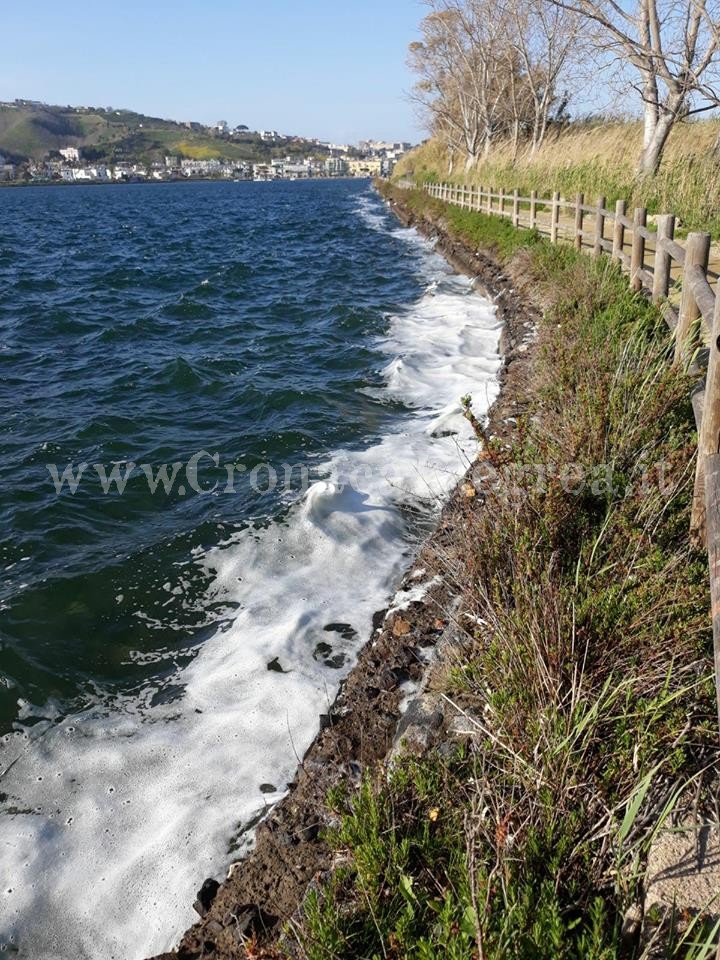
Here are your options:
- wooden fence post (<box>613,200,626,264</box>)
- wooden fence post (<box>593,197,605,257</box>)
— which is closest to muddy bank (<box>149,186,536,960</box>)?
wooden fence post (<box>613,200,626,264</box>)

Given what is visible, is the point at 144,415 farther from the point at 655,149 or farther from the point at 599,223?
the point at 655,149

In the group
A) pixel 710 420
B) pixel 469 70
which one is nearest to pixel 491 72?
pixel 469 70

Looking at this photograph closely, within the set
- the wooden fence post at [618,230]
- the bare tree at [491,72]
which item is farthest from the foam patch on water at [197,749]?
the bare tree at [491,72]

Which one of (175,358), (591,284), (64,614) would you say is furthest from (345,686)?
→ (175,358)

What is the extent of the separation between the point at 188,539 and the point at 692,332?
482 cm

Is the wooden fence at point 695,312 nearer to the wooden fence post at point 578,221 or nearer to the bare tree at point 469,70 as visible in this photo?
the wooden fence post at point 578,221

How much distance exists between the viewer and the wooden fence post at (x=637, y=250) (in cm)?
840

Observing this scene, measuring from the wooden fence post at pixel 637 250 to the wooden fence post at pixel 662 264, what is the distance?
984mm

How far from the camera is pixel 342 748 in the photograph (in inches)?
140

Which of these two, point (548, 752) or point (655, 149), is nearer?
point (548, 752)

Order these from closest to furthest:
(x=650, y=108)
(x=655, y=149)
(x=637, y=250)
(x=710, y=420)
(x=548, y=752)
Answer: (x=548, y=752), (x=710, y=420), (x=637, y=250), (x=655, y=149), (x=650, y=108)

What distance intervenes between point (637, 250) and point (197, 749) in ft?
25.2

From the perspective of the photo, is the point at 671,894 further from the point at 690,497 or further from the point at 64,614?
the point at 64,614

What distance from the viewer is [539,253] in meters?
13.8
